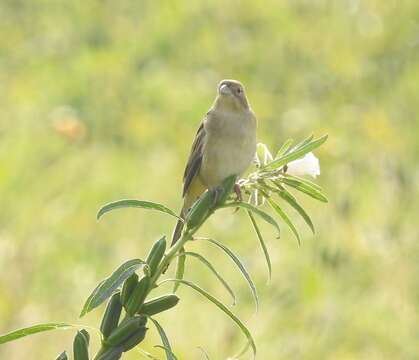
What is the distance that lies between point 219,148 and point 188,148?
3276 millimetres

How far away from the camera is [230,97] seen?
9.41 ft

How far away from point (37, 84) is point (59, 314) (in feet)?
5.95

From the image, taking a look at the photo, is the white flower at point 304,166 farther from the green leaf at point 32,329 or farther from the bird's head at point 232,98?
the bird's head at point 232,98

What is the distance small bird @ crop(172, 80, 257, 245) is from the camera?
7.98 ft

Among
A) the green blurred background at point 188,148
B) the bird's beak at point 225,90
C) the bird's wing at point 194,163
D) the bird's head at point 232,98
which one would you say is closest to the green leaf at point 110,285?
the bird's wing at point 194,163

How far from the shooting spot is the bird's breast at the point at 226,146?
7.84ft

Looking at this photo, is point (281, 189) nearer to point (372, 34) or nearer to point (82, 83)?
point (82, 83)

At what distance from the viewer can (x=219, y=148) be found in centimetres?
257

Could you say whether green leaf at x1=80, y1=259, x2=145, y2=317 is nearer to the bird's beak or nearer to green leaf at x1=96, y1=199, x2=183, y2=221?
green leaf at x1=96, y1=199, x2=183, y2=221

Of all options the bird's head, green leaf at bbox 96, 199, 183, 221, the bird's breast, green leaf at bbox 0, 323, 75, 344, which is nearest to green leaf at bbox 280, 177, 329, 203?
green leaf at bbox 96, 199, 183, 221

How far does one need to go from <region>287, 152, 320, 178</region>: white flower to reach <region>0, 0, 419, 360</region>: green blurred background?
10.5ft

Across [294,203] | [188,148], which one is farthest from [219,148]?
[188,148]

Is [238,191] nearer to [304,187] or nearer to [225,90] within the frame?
[304,187]

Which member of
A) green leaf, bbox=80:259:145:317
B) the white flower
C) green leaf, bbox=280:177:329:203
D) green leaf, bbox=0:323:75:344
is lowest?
green leaf, bbox=0:323:75:344
